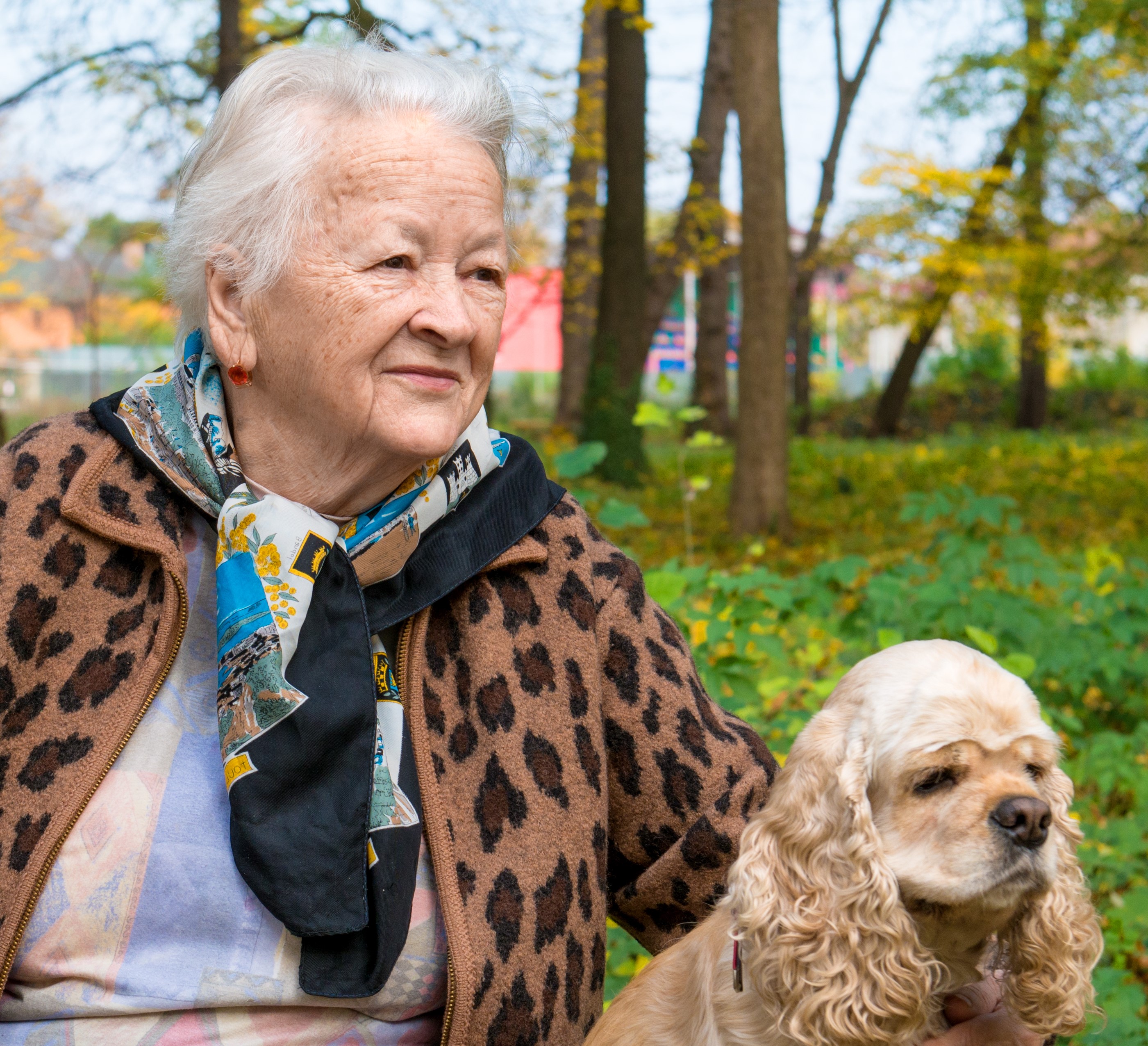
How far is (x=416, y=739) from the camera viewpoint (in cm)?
189

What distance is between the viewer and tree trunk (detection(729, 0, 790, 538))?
30.2ft

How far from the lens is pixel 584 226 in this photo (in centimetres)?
1905

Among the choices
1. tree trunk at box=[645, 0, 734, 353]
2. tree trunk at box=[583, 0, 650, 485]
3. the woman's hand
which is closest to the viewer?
the woman's hand

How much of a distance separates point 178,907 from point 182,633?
1.44 ft

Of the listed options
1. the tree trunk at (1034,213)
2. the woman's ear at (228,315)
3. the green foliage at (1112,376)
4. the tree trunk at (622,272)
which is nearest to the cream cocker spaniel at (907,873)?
the woman's ear at (228,315)

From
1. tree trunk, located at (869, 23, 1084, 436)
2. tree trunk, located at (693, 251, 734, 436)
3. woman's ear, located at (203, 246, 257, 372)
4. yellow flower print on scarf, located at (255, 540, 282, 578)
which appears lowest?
yellow flower print on scarf, located at (255, 540, 282, 578)

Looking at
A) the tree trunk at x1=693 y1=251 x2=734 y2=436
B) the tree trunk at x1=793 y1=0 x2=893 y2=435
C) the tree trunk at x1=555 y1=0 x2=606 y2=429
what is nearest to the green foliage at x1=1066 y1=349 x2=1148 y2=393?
the tree trunk at x1=793 y1=0 x2=893 y2=435

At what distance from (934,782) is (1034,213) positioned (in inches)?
599

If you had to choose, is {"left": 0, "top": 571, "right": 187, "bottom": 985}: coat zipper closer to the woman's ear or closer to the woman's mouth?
the woman's ear

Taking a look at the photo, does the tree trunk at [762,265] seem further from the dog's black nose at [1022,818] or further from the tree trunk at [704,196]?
the dog's black nose at [1022,818]

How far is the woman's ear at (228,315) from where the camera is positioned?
6.43ft

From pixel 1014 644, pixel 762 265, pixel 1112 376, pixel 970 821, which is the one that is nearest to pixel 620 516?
pixel 1014 644

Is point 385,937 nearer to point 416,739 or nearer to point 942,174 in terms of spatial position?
point 416,739

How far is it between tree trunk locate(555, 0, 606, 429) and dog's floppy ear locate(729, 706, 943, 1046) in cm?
979
